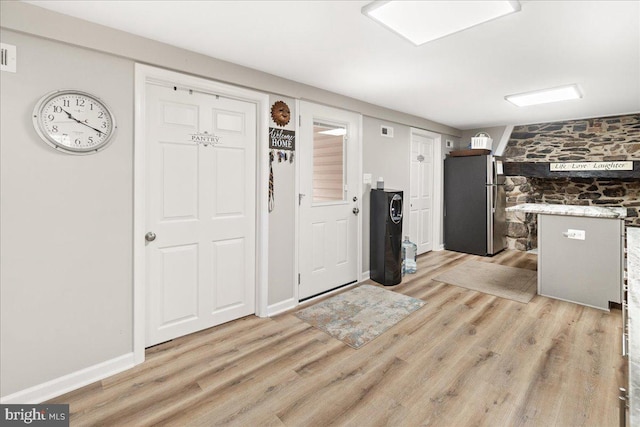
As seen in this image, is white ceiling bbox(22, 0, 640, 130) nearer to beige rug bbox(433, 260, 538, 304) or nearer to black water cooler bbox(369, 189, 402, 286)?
black water cooler bbox(369, 189, 402, 286)

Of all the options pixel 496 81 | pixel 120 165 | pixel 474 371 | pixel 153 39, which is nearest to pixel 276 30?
pixel 153 39

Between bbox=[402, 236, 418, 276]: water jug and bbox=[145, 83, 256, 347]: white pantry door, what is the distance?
2.35m

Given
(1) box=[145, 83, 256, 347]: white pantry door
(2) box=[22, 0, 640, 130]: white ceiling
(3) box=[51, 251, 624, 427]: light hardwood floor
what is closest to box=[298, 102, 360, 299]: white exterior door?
(2) box=[22, 0, 640, 130]: white ceiling

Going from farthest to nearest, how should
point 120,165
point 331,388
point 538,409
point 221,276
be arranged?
point 221,276
point 120,165
point 331,388
point 538,409

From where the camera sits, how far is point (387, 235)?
395 cm

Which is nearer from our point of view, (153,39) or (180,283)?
(153,39)

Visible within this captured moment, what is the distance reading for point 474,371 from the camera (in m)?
2.24

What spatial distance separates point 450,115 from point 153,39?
4.19 meters

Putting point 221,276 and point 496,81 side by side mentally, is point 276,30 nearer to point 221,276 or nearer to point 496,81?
point 221,276

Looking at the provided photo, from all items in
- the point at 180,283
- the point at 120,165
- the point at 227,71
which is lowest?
the point at 180,283

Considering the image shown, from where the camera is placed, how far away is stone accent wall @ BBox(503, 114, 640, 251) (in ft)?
16.1

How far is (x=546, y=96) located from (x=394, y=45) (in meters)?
2.50

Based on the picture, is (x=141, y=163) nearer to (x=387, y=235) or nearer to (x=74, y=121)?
(x=74, y=121)

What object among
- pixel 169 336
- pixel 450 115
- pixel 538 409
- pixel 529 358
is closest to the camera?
pixel 538 409
